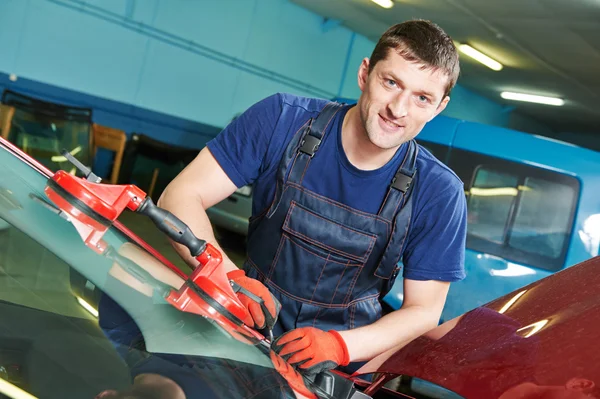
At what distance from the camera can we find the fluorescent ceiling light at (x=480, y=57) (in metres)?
10.9

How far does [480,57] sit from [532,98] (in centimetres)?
308

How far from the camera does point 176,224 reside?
1123mm

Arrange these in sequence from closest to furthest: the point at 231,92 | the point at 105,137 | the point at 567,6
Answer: the point at 567,6 → the point at 105,137 → the point at 231,92

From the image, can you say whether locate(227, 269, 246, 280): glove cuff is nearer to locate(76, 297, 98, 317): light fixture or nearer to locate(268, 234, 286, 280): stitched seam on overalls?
locate(268, 234, 286, 280): stitched seam on overalls

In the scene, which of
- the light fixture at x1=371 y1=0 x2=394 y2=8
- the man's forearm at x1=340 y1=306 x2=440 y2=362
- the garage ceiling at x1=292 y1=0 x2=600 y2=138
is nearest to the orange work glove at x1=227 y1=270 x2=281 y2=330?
the man's forearm at x1=340 y1=306 x2=440 y2=362

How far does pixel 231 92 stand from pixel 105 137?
94.5 inches

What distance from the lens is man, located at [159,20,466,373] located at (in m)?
1.86

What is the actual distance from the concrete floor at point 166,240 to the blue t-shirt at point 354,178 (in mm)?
4273

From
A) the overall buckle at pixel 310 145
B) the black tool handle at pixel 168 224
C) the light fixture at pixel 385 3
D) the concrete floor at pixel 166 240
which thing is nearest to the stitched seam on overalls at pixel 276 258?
the overall buckle at pixel 310 145

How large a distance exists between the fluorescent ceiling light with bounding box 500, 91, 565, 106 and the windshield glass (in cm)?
Answer: 1349

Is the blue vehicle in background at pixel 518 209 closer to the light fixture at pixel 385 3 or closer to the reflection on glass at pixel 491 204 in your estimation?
the reflection on glass at pixel 491 204

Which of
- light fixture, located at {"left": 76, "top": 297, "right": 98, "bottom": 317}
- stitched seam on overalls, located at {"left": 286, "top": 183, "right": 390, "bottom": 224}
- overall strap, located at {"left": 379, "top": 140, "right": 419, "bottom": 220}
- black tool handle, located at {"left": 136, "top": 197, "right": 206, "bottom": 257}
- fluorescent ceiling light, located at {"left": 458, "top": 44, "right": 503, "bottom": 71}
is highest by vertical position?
fluorescent ceiling light, located at {"left": 458, "top": 44, "right": 503, "bottom": 71}

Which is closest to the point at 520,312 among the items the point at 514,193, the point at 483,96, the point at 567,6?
the point at 514,193

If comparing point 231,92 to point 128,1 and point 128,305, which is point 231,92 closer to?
point 128,1
